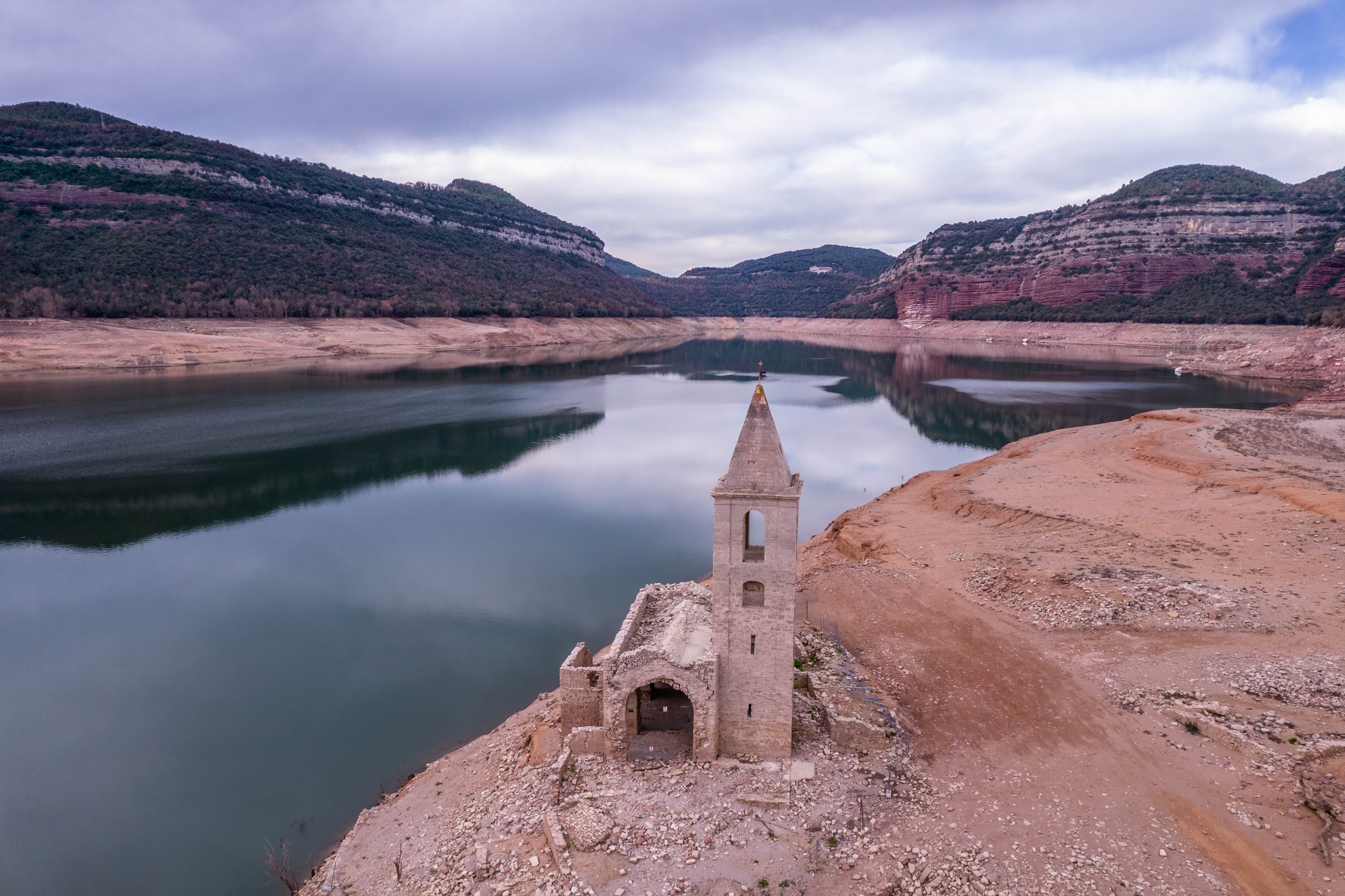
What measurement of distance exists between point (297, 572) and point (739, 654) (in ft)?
60.7

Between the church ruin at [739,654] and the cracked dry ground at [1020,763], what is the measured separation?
0.68 meters

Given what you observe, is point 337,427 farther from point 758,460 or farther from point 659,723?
point 758,460

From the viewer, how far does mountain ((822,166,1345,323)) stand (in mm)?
100500

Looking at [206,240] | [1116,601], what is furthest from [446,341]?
[1116,601]

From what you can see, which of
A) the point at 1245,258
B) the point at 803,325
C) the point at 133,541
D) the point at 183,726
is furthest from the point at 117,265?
the point at 1245,258

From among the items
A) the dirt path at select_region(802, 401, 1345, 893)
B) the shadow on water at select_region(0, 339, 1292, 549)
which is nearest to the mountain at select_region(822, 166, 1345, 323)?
the shadow on water at select_region(0, 339, 1292, 549)

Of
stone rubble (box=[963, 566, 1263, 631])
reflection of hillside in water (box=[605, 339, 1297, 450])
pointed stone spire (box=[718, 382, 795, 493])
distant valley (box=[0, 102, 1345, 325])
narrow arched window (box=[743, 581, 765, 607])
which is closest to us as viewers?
pointed stone spire (box=[718, 382, 795, 493])

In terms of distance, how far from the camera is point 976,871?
363 inches

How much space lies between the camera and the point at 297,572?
23.3 meters

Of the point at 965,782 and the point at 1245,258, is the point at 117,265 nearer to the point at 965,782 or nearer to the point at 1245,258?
the point at 965,782

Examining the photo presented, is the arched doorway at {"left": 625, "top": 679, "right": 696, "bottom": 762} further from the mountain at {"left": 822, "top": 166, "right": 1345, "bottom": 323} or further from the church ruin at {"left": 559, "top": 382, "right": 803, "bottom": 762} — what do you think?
the mountain at {"left": 822, "top": 166, "right": 1345, "bottom": 323}

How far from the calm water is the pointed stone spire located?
28.6 feet

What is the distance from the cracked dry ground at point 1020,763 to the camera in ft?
30.4

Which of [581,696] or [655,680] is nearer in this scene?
[655,680]
